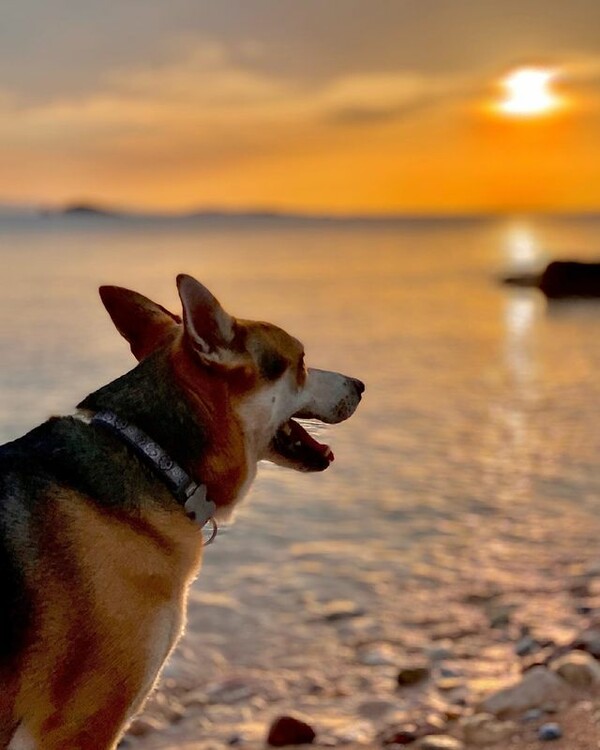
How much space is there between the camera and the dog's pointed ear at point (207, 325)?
4137 millimetres

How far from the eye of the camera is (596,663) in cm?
691

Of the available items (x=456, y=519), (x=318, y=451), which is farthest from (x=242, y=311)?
(x=318, y=451)

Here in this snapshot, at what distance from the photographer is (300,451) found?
5031mm

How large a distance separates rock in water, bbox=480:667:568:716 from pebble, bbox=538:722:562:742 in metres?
0.42

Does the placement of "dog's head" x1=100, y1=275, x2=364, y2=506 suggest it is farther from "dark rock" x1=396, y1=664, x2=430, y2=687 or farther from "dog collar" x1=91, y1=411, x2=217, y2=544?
"dark rock" x1=396, y1=664, x2=430, y2=687

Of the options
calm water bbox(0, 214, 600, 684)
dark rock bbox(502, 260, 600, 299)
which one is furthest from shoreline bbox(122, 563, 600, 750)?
dark rock bbox(502, 260, 600, 299)

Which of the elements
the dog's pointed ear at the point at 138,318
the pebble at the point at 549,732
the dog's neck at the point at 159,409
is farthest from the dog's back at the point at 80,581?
the pebble at the point at 549,732

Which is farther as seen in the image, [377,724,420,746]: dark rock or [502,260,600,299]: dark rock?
[502,260,600,299]: dark rock

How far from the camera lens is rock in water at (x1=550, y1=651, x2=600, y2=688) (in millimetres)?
6656

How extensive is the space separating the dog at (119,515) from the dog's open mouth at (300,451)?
0.20 m

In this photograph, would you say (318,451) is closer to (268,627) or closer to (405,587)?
(268,627)

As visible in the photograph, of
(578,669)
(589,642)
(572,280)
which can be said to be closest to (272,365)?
(578,669)

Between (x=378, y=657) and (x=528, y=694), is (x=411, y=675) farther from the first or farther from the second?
(x=528, y=694)

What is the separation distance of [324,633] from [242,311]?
30.1 meters
